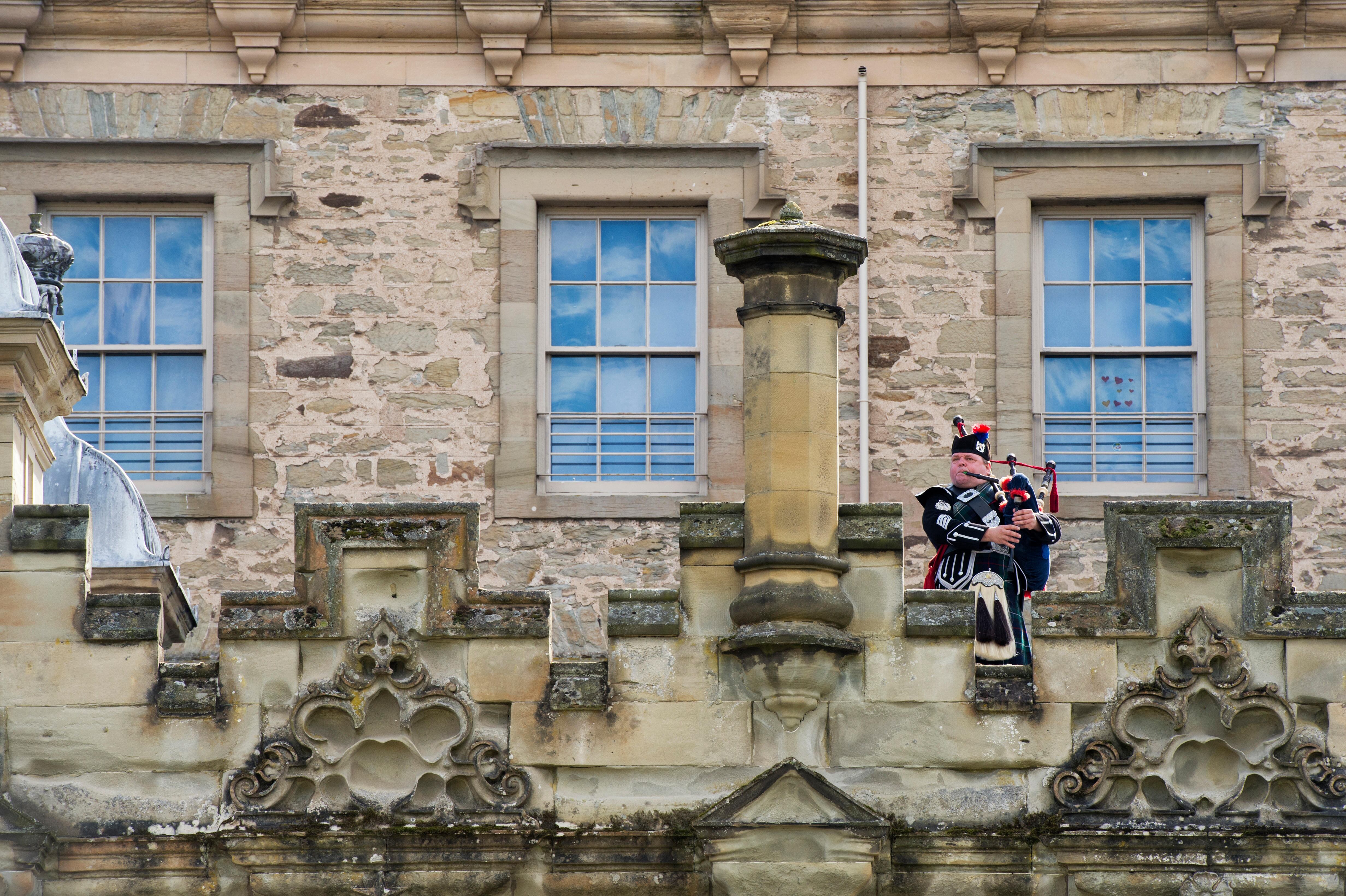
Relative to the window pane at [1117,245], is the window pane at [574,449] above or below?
below

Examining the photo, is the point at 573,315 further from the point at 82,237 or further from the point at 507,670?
the point at 507,670

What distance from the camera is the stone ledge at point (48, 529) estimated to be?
13.2 meters

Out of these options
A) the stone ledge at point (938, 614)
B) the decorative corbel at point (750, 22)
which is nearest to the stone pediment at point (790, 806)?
the stone ledge at point (938, 614)

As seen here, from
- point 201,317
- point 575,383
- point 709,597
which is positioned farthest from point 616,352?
point 709,597

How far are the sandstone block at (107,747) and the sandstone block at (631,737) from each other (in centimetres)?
129

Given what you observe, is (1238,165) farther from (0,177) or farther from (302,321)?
(0,177)

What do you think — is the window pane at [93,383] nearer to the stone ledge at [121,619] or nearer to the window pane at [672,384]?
the window pane at [672,384]

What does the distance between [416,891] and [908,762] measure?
2.35m

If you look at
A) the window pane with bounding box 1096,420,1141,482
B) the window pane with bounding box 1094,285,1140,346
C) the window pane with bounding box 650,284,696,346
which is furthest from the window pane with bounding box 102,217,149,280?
the window pane with bounding box 1096,420,1141,482

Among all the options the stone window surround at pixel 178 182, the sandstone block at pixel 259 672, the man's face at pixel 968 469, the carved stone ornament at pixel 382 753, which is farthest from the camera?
the stone window surround at pixel 178 182

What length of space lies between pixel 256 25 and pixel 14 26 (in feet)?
5.66

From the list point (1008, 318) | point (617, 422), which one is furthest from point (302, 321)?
point (1008, 318)

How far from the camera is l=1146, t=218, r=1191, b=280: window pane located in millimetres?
19984

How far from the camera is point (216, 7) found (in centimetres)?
2009
